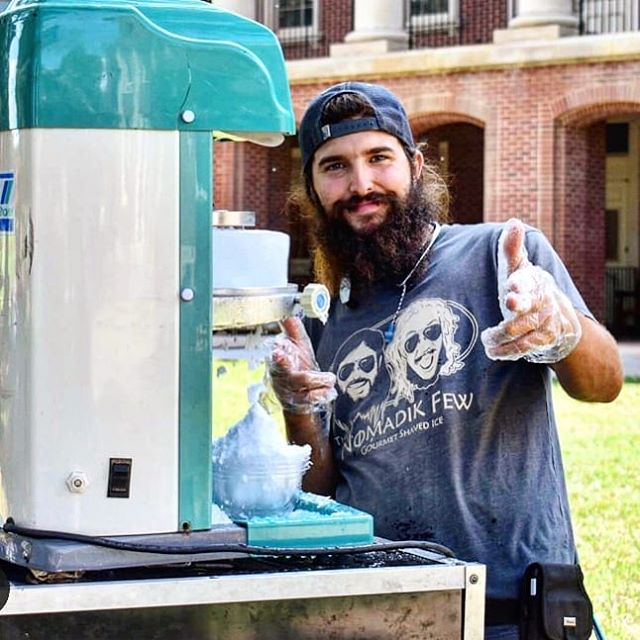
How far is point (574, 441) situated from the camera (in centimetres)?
1120

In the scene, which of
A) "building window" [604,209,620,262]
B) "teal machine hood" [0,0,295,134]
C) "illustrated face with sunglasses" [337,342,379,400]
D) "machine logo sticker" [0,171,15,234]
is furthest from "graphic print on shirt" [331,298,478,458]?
"building window" [604,209,620,262]

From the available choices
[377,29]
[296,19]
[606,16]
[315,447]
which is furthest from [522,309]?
[296,19]

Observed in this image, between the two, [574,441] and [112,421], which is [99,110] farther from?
[574,441]

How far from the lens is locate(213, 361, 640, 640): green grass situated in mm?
6746

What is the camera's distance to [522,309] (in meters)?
2.14

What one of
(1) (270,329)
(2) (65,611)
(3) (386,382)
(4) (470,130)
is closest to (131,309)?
(2) (65,611)

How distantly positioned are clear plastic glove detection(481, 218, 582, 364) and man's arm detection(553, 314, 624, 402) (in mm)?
238

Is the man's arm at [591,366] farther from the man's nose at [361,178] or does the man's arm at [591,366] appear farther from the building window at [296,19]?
the building window at [296,19]

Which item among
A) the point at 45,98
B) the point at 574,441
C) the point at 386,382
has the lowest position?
the point at 574,441

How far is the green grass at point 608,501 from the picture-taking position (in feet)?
22.0

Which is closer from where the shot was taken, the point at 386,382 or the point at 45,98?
the point at 45,98

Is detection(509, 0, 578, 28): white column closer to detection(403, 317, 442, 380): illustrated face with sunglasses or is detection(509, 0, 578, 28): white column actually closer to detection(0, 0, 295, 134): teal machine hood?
detection(403, 317, 442, 380): illustrated face with sunglasses

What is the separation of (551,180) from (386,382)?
60.2 ft

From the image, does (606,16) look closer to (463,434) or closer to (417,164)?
(417,164)
